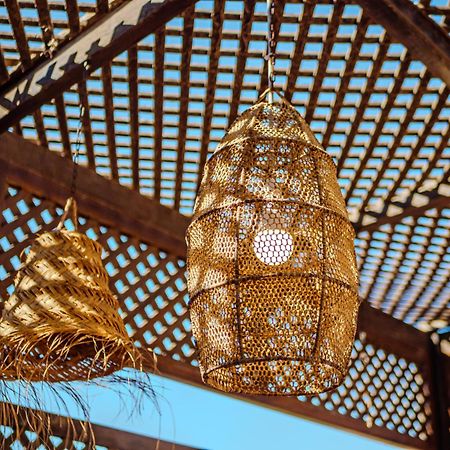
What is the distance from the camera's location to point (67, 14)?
2.33m

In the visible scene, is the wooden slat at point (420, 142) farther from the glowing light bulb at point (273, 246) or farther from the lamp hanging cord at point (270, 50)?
the glowing light bulb at point (273, 246)

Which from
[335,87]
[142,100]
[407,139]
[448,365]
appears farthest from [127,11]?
[448,365]

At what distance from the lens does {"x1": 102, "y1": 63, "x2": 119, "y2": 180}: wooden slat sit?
2621 millimetres

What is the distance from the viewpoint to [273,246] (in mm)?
1344

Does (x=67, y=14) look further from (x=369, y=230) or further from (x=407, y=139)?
(x=369, y=230)

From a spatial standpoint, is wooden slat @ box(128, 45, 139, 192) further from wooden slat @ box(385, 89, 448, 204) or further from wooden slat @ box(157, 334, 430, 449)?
wooden slat @ box(385, 89, 448, 204)

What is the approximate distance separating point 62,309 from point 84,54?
2.68 feet

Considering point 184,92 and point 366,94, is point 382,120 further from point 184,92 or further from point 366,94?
point 184,92

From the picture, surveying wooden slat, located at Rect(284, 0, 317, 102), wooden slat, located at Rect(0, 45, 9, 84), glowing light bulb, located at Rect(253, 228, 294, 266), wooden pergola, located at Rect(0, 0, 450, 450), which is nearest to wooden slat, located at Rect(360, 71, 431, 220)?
wooden pergola, located at Rect(0, 0, 450, 450)

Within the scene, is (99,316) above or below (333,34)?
below

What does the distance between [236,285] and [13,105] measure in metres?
1.22

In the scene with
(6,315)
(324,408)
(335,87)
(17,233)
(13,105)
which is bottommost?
(324,408)

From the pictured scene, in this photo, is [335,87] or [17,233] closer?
[335,87]

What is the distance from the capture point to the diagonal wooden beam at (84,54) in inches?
81.5
